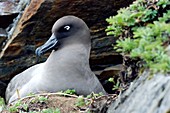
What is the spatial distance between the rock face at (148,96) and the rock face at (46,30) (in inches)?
182

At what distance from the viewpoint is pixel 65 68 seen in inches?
272

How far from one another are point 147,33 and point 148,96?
16.4 inches

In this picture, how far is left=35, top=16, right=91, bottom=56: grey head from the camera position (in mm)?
7141

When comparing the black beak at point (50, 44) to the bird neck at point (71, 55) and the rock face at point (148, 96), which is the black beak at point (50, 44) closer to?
the bird neck at point (71, 55)

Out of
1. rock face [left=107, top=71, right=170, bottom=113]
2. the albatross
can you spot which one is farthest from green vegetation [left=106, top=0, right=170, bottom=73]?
the albatross

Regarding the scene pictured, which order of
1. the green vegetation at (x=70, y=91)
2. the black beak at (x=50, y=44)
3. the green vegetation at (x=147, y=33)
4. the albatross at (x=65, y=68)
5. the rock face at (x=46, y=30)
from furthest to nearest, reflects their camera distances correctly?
the rock face at (x=46, y=30) → the black beak at (x=50, y=44) → the albatross at (x=65, y=68) → the green vegetation at (x=70, y=91) → the green vegetation at (x=147, y=33)

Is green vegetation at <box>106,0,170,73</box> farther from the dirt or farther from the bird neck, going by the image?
the bird neck

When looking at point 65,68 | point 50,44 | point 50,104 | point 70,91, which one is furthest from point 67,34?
point 50,104

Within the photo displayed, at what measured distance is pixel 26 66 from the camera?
27.9 feet

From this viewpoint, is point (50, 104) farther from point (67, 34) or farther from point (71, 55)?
point (67, 34)

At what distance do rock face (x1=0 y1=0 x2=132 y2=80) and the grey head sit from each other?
1.00 metres

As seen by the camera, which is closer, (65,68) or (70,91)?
(70,91)

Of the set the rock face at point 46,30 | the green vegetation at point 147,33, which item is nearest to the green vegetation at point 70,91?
the rock face at point 46,30

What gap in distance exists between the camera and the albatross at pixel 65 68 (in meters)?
6.70
